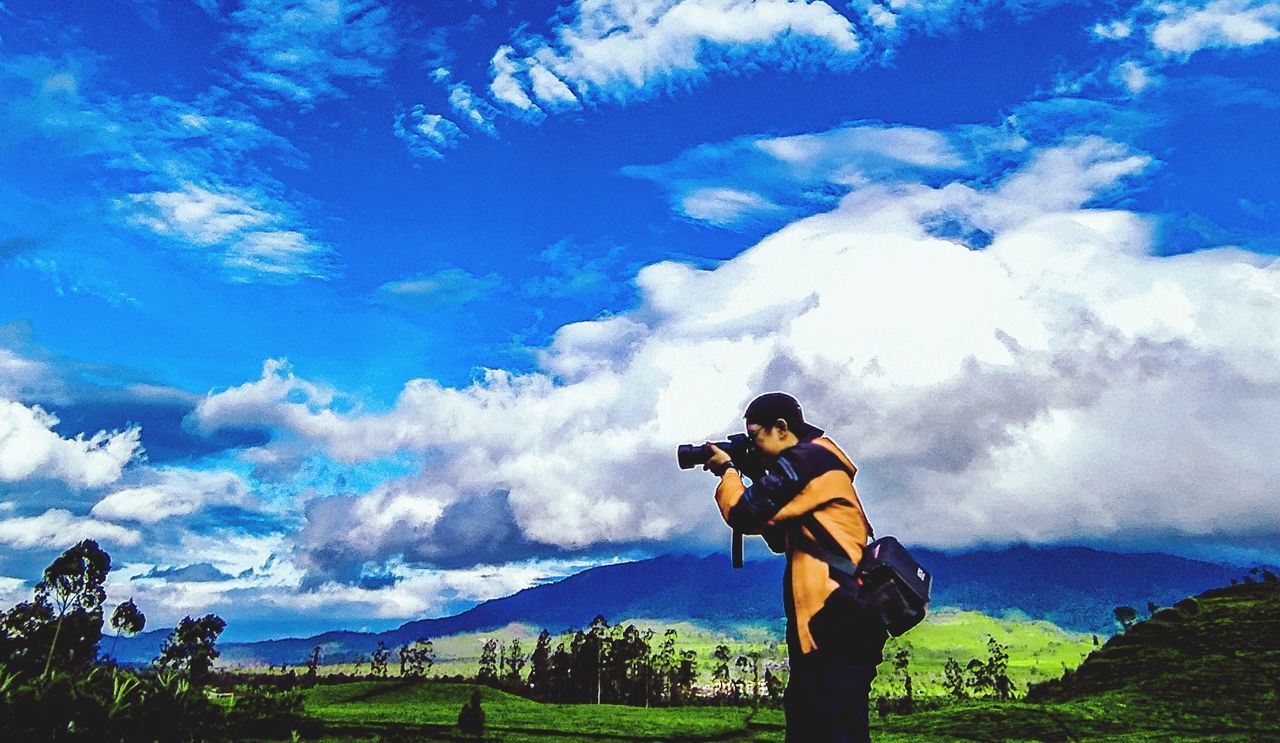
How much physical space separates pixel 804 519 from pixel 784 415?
2.76ft

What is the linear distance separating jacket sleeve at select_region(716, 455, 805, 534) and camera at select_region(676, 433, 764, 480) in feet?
1.66

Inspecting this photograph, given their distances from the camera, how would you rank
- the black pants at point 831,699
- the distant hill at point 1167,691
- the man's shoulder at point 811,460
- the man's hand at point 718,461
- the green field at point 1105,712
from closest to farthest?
the black pants at point 831,699, the man's shoulder at point 811,460, the man's hand at point 718,461, the green field at point 1105,712, the distant hill at point 1167,691

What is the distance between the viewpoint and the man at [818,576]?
5.49 m

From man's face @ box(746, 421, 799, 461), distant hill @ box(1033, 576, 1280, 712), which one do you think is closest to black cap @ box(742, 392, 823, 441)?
man's face @ box(746, 421, 799, 461)

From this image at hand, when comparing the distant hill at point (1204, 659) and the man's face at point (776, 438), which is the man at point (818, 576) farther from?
the distant hill at point (1204, 659)

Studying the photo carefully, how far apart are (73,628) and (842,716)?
15271 millimetres

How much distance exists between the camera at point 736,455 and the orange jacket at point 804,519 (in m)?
0.52

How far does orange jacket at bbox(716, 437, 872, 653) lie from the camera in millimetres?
5648

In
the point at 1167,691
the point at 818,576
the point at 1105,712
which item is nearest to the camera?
the point at 818,576

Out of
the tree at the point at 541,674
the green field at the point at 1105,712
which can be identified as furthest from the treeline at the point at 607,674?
the green field at the point at 1105,712

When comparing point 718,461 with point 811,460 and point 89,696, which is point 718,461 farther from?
point 89,696

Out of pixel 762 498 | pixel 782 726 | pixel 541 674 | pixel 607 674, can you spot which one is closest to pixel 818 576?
pixel 762 498

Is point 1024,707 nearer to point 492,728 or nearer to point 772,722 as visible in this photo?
point 772,722

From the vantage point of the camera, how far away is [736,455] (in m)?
6.49
